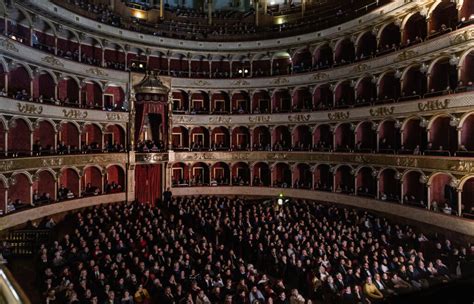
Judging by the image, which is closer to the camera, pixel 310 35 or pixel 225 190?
pixel 310 35

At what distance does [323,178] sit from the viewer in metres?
27.1

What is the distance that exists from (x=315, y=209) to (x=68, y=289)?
16.7 m

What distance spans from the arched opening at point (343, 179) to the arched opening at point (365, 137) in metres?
1.99

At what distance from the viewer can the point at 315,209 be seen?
22.7m

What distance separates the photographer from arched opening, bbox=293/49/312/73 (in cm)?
2812

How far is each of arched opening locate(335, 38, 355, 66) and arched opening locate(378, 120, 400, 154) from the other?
19.5 ft

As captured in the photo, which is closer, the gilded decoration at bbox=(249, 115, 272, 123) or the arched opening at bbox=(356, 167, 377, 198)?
the arched opening at bbox=(356, 167, 377, 198)

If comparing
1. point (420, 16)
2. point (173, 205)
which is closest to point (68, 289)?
point (173, 205)

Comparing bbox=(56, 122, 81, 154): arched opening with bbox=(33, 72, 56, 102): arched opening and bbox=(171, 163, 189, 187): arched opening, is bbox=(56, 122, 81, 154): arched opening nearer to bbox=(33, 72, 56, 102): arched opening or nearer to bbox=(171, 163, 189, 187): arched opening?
bbox=(33, 72, 56, 102): arched opening

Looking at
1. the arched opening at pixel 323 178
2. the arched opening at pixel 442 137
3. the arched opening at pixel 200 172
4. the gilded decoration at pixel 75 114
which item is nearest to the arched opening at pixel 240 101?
the arched opening at pixel 200 172

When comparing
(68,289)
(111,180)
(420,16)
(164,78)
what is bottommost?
(68,289)

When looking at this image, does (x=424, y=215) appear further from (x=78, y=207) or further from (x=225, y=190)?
(x=78, y=207)

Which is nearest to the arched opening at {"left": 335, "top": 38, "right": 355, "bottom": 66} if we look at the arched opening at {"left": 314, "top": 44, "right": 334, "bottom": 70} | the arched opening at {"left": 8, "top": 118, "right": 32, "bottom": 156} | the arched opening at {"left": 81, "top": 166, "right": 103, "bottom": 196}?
the arched opening at {"left": 314, "top": 44, "right": 334, "bottom": 70}

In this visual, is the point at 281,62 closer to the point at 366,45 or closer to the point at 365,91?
the point at 366,45
